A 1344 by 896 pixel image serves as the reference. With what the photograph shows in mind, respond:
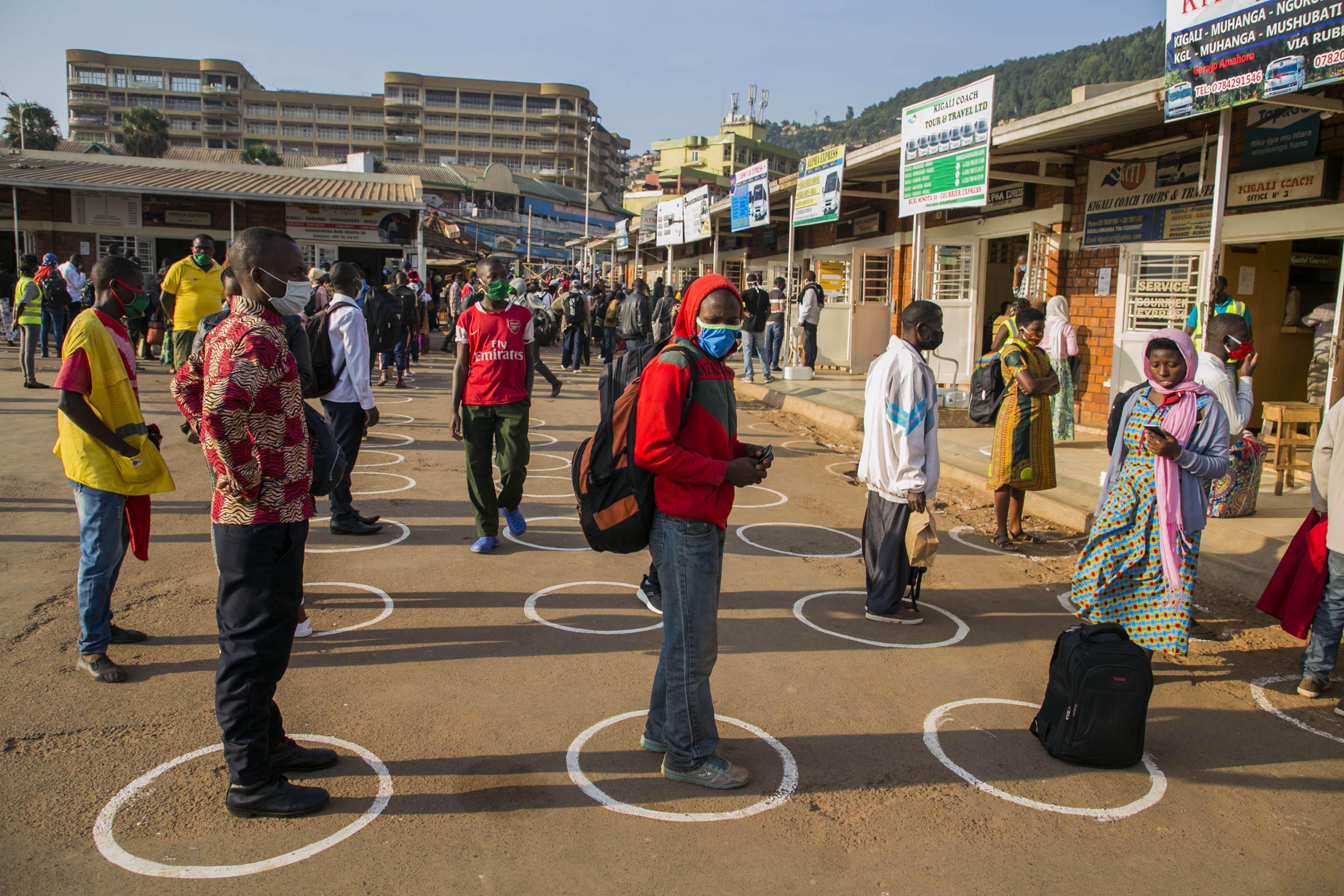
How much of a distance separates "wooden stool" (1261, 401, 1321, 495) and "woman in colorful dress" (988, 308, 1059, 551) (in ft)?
8.38

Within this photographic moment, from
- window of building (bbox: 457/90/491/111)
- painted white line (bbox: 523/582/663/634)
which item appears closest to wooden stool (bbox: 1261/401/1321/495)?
painted white line (bbox: 523/582/663/634)

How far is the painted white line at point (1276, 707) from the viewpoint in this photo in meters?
3.72

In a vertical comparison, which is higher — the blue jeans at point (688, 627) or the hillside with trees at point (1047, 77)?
the hillside with trees at point (1047, 77)

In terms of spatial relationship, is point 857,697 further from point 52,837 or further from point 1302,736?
point 52,837

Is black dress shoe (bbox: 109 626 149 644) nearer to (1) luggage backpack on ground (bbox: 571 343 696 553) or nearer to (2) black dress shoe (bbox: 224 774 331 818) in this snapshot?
(2) black dress shoe (bbox: 224 774 331 818)

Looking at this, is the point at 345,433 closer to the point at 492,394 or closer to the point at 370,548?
the point at 370,548

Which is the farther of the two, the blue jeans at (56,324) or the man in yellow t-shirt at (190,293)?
the blue jeans at (56,324)

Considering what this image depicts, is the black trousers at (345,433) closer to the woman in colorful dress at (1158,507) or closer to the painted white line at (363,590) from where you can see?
the painted white line at (363,590)

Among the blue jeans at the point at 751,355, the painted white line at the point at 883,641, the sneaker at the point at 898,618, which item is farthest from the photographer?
the blue jeans at the point at 751,355

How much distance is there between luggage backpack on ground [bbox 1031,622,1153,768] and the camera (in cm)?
333

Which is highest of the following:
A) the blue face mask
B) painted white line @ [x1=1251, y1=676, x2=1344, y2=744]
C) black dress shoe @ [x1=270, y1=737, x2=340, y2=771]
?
the blue face mask

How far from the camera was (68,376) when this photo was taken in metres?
3.66

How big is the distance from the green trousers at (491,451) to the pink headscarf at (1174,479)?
3.72 meters

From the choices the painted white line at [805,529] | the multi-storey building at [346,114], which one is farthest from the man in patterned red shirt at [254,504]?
the multi-storey building at [346,114]
